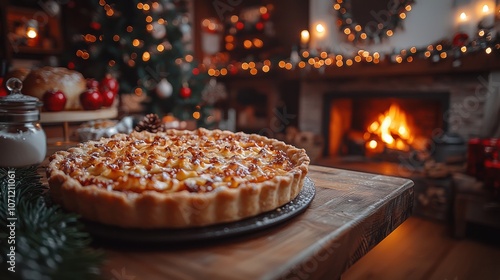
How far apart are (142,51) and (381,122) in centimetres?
294

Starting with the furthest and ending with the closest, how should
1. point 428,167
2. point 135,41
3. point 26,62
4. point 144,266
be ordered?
1. point 26,62
2. point 135,41
3. point 428,167
4. point 144,266

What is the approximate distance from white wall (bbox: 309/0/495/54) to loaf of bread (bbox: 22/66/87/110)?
3.07 m

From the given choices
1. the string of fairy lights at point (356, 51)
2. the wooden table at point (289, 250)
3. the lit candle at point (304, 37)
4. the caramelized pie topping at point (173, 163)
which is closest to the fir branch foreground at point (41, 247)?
the wooden table at point (289, 250)

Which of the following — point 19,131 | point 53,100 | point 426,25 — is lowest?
point 19,131

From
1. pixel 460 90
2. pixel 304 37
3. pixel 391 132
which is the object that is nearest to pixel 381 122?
pixel 391 132

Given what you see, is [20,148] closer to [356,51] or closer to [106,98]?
[106,98]

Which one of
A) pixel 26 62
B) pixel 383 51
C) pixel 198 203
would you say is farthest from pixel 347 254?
pixel 26 62

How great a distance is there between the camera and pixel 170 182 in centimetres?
84

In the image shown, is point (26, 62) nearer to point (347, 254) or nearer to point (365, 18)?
point (365, 18)

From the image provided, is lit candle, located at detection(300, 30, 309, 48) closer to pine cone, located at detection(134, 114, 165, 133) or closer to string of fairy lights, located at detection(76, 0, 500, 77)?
string of fairy lights, located at detection(76, 0, 500, 77)

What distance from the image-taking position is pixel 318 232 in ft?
2.49

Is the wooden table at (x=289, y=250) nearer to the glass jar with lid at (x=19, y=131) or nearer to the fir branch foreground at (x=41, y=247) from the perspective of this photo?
the fir branch foreground at (x=41, y=247)

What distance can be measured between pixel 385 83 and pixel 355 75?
37 centimetres

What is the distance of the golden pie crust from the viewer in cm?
74
